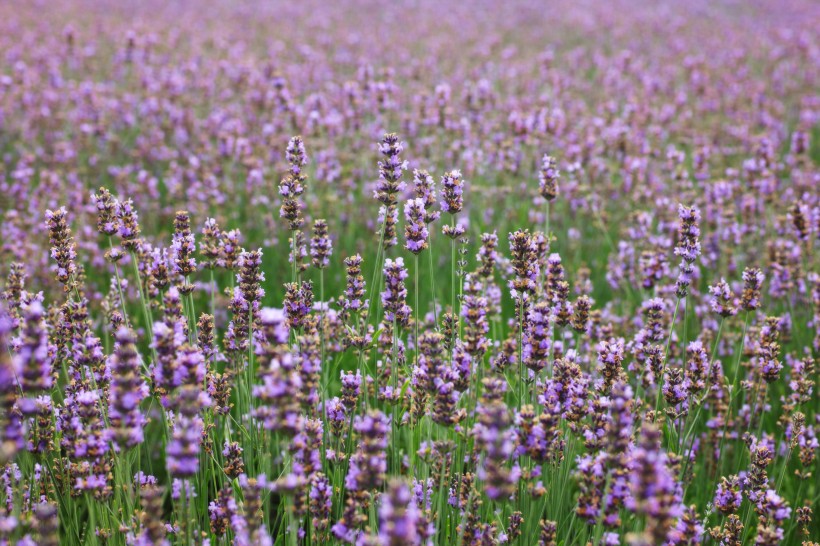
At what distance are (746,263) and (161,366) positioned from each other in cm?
511

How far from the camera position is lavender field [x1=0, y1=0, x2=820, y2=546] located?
2186mm

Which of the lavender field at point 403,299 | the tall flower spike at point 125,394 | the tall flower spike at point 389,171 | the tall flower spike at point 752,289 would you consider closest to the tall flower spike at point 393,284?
the lavender field at point 403,299

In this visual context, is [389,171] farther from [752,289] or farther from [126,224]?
[752,289]

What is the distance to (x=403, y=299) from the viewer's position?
2805 mm

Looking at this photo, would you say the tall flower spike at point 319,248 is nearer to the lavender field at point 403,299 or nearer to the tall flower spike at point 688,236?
the lavender field at point 403,299

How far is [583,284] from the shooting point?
450 cm

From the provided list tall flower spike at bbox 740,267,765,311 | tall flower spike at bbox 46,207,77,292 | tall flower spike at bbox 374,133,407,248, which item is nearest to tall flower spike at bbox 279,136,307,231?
tall flower spike at bbox 374,133,407,248

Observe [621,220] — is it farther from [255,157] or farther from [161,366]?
[161,366]

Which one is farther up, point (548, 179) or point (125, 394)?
point (548, 179)

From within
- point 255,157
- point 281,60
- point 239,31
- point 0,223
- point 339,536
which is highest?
point 239,31

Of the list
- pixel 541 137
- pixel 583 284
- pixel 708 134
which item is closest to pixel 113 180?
pixel 541 137

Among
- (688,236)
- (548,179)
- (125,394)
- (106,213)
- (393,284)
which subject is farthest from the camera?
(548,179)

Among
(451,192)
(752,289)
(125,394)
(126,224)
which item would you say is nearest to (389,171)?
(451,192)

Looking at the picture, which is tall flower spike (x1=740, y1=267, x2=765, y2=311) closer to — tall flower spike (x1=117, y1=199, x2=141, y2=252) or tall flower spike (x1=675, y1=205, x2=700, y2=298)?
tall flower spike (x1=675, y1=205, x2=700, y2=298)
